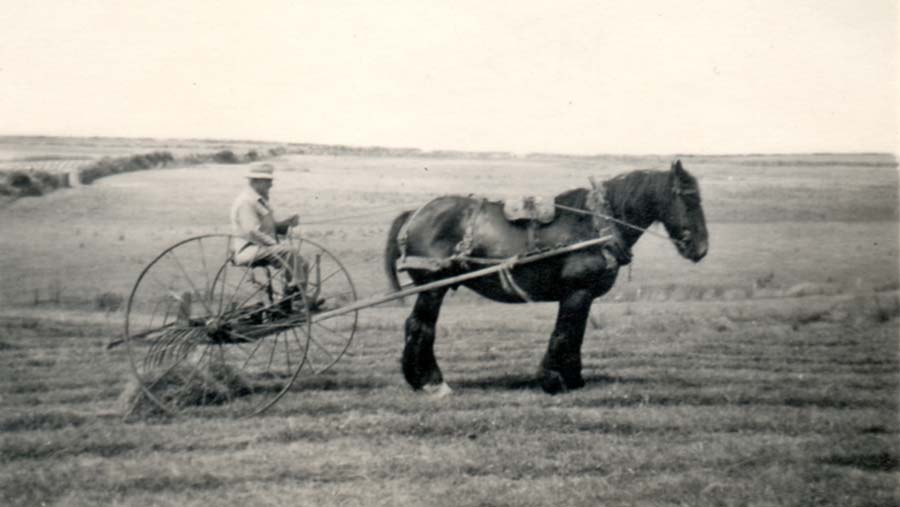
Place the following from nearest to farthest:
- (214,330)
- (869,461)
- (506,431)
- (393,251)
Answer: (214,330) < (506,431) < (869,461) < (393,251)

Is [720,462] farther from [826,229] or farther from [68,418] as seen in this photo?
[68,418]

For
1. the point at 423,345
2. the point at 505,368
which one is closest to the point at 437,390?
the point at 423,345

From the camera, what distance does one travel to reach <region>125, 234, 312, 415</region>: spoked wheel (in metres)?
4.65

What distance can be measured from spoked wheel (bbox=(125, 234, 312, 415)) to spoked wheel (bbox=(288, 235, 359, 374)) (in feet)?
0.26

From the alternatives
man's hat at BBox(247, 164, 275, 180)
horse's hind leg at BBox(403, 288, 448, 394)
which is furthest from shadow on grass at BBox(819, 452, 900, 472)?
man's hat at BBox(247, 164, 275, 180)

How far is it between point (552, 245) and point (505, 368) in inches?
31.0

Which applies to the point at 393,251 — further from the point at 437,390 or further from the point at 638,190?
the point at 638,190

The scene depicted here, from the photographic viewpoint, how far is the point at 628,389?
196 inches

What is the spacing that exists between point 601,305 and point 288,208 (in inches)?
75.0

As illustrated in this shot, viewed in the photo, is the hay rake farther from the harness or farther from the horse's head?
the horse's head

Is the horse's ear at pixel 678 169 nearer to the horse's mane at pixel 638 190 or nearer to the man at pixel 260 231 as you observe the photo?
the horse's mane at pixel 638 190

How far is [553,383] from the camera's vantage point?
4.88 metres

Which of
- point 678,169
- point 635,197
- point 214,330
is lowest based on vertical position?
point 214,330

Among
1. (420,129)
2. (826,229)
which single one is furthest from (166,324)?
(826,229)
